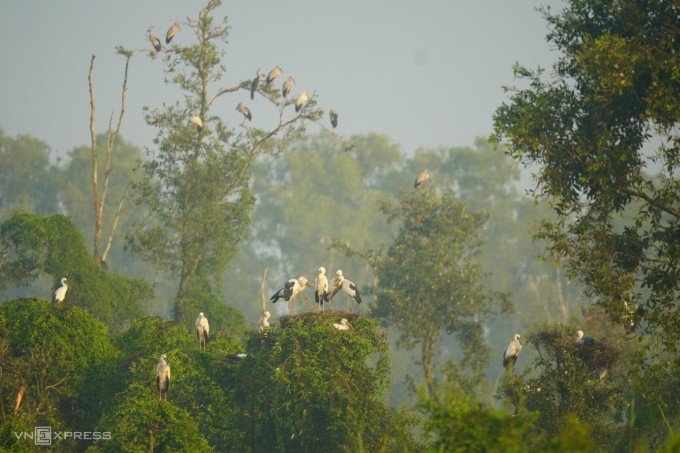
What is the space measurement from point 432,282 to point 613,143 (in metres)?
12.8

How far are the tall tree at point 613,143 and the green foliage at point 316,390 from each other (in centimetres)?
435

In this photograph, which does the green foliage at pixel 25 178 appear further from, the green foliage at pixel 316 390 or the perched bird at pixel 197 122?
the green foliage at pixel 316 390

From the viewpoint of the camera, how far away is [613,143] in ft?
41.9

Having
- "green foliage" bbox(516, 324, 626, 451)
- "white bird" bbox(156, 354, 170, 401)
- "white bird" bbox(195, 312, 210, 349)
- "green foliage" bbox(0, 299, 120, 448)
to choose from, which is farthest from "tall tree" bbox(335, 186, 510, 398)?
"white bird" bbox(156, 354, 170, 401)

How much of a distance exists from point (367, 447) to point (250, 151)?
14714mm

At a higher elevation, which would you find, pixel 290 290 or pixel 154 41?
pixel 154 41

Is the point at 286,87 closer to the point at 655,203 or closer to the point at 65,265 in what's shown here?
the point at 65,265

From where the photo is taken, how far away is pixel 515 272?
62375 mm

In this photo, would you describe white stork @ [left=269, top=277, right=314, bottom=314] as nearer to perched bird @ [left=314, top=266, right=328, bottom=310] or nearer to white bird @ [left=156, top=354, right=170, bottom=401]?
perched bird @ [left=314, top=266, right=328, bottom=310]

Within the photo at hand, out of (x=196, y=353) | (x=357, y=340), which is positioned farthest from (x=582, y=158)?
(x=196, y=353)

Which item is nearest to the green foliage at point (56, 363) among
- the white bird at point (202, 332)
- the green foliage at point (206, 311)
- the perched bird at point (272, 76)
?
the white bird at point (202, 332)

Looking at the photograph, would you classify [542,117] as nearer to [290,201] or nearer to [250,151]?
[250,151]

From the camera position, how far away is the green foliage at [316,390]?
1440 centimetres

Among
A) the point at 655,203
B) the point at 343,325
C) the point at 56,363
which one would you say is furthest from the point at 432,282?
the point at 655,203
